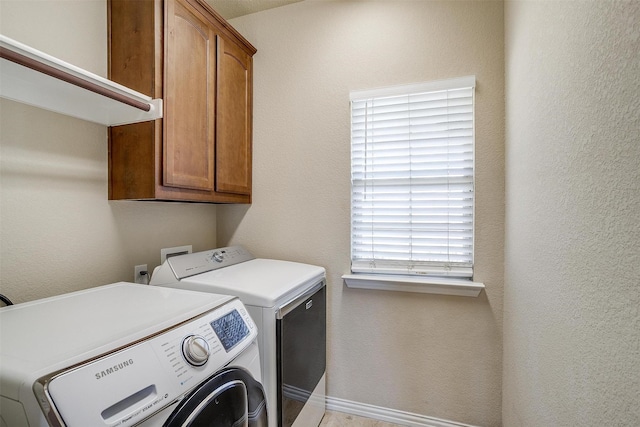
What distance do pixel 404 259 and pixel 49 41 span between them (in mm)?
1991

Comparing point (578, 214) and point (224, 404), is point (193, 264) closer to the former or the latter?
point (224, 404)

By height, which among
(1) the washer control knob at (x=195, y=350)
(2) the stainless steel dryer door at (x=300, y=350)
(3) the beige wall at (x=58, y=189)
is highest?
(3) the beige wall at (x=58, y=189)

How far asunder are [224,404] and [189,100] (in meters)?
1.38

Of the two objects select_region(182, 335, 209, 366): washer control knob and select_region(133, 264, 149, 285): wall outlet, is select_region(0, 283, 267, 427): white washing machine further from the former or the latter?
select_region(133, 264, 149, 285): wall outlet

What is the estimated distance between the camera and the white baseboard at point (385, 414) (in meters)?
1.72

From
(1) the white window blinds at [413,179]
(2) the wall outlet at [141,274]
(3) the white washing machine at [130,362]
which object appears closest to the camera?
(3) the white washing machine at [130,362]

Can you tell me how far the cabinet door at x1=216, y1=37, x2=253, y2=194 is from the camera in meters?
1.77

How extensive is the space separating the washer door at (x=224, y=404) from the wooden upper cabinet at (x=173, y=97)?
34.9 inches

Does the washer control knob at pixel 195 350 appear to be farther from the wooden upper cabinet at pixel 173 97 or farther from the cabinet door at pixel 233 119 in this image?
the cabinet door at pixel 233 119

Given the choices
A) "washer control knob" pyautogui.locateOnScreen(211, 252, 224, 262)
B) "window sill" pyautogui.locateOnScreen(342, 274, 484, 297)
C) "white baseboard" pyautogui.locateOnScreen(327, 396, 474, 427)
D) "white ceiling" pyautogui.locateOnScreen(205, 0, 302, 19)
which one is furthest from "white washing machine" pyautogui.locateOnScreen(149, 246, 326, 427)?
"white ceiling" pyautogui.locateOnScreen(205, 0, 302, 19)

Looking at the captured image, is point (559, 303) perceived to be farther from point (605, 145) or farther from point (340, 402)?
point (340, 402)

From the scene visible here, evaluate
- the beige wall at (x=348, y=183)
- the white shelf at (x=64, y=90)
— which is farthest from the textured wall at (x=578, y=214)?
the white shelf at (x=64, y=90)

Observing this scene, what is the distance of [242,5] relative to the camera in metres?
2.00

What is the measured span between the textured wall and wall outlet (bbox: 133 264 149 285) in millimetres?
1821
